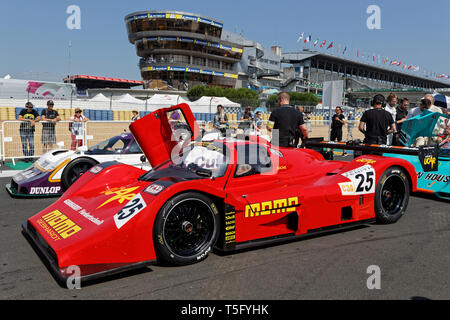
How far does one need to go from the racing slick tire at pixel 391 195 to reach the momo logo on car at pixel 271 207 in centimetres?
146

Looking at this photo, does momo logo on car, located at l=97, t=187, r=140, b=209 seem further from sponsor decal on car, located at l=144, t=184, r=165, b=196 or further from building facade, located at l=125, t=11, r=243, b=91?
building facade, located at l=125, t=11, r=243, b=91

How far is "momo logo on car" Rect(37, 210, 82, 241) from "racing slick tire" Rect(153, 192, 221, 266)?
0.73m

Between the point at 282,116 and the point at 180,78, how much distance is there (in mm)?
66864

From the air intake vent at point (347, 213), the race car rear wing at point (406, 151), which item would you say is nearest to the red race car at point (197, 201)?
the air intake vent at point (347, 213)

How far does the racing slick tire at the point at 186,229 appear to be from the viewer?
3.37 meters

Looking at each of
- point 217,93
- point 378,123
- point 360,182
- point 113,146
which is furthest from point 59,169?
point 217,93

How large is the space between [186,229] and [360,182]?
7.77 feet

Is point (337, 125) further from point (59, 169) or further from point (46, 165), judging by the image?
point (46, 165)

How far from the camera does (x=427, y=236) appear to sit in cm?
449

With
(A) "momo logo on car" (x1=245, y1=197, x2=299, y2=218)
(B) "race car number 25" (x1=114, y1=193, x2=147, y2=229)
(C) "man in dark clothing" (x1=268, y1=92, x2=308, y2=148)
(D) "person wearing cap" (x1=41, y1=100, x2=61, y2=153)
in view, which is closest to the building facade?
(D) "person wearing cap" (x1=41, y1=100, x2=61, y2=153)

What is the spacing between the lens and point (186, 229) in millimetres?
3525

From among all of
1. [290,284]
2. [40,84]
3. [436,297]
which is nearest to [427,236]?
[436,297]

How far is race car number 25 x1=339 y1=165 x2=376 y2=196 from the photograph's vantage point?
456cm
